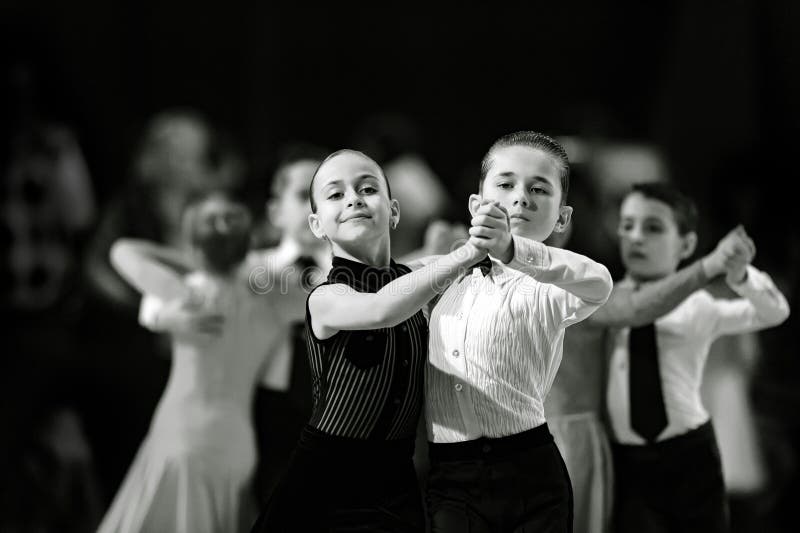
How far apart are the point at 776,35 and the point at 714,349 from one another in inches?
128

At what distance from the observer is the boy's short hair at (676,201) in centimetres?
265

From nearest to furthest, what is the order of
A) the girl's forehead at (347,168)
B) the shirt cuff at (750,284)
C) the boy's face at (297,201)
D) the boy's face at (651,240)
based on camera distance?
1. the girl's forehead at (347,168)
2. the shirt cuff at (750,284)
3. the boy's face at (651,240)
4. the boy's face at (297,201)

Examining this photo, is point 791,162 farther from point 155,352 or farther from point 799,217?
point 155,352

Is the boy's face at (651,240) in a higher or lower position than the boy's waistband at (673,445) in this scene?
higher

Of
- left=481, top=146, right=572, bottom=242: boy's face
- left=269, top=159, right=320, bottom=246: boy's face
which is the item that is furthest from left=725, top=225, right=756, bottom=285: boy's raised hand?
left=269, top=159, right=320, bottom=246: boy's face

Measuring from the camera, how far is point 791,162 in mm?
5355

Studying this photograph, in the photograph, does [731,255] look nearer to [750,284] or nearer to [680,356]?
[750,284]

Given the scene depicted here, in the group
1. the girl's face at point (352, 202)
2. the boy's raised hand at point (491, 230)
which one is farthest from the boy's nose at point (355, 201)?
the boy's raised hand at point (491, 230)

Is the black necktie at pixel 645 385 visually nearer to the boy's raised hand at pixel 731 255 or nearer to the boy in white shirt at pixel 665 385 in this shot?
the boy in white shirt at pixel 665 385

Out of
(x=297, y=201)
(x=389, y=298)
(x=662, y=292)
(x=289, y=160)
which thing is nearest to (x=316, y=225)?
(x=389, y=298)

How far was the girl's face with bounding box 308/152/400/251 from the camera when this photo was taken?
221 centimetres

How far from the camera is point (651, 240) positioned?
104 inches

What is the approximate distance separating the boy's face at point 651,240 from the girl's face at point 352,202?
0.73m

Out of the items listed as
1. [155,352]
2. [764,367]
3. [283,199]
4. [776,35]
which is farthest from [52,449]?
[776,35]
